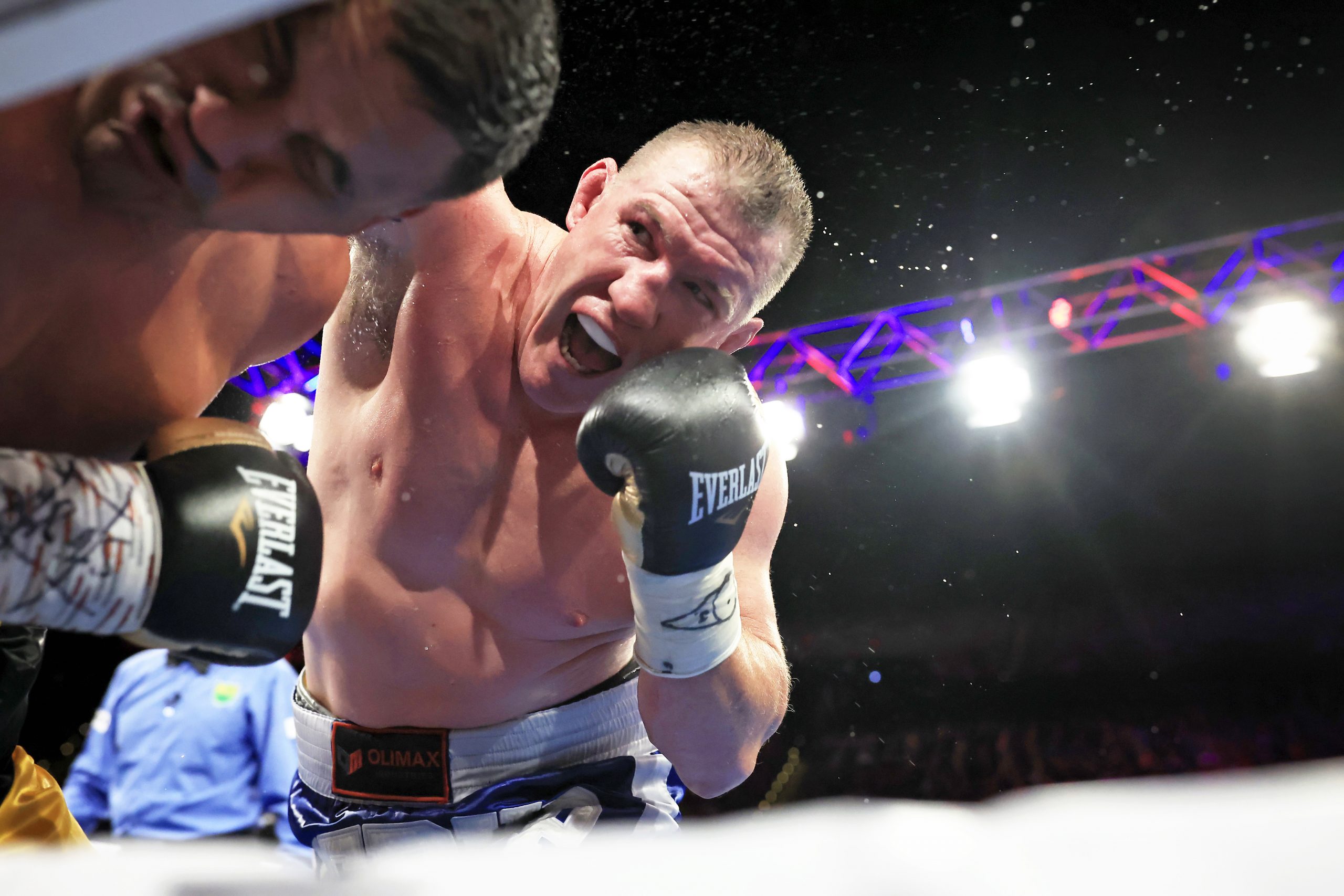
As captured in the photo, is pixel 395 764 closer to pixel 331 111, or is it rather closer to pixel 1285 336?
pixel 331 111

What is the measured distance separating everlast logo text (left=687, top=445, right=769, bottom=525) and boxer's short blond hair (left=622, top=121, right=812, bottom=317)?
53 centimetres

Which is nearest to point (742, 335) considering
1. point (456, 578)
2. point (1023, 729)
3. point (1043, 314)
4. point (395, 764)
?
point (456, 578)

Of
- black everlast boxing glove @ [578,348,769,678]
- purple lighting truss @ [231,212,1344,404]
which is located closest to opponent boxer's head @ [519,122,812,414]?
black everlast boxing glove @ [578,348,769,678]

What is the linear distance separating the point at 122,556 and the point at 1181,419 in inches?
250

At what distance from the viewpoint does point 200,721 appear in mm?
2547

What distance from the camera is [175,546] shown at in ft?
2.79

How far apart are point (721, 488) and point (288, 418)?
123 inches

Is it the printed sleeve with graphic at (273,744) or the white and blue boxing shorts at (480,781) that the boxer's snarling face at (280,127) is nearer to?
the white and blue boxing shorts at (480,781)

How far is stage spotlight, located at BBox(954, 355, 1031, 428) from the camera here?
480cm

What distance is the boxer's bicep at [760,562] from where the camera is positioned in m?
1.80

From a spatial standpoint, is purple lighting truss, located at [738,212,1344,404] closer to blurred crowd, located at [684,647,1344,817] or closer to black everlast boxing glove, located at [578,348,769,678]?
blurred crowd, located at [684,647,1344,817]

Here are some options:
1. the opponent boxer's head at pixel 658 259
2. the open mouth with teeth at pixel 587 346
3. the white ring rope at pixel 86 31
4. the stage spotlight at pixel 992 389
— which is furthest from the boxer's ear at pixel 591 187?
the stage spotlight at pixel 992 389

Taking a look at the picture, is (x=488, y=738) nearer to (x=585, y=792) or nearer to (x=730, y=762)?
(x=585, y=792)

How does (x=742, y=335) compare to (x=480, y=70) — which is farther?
(x=742, y=335)
